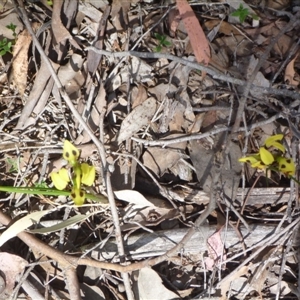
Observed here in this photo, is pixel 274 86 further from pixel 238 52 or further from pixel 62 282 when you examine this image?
pixel 62 282

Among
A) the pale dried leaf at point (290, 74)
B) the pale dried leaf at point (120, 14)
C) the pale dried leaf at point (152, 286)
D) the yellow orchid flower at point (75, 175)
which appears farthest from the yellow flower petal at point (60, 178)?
the pale dried leaf at point (290, 74)

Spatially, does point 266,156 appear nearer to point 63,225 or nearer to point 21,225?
point 63,225

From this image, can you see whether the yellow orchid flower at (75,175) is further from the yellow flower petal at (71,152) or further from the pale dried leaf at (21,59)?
the pale dried leaf at (21,59)

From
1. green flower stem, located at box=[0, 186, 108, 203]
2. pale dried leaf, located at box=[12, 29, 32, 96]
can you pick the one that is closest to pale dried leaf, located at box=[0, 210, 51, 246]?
green flower stem, located at box=[0, 186, 108, 203]

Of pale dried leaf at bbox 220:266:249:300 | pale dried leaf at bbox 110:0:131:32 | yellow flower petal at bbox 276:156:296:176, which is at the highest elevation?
pale dried leaf at bbox 110:0:131:32

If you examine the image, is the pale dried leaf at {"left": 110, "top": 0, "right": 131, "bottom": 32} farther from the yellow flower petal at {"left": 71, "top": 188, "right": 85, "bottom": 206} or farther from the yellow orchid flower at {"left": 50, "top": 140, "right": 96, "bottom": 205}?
the yellow flower petal at {"left": 71, "top": 188, "right": 85, "bottom": 206}
